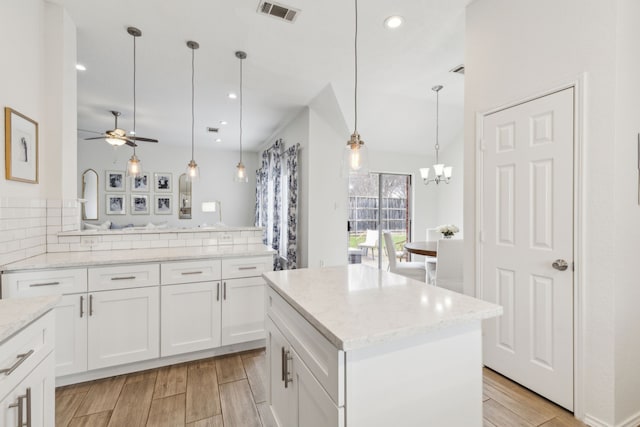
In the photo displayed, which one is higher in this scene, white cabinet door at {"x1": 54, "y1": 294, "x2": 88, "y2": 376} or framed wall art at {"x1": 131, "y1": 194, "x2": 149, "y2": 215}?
framed wall art at {"x1": 131, "y1": 194, "x2": 149, "y2": 215}

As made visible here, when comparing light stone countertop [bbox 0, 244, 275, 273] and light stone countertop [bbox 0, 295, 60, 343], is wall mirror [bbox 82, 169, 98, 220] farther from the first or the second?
light stone countertop [bbox 0, 295, 60, 343]

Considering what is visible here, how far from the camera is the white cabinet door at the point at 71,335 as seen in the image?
207cm

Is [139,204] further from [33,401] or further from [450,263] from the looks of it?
[450,263]

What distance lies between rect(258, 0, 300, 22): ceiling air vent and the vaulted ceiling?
6 centimetres

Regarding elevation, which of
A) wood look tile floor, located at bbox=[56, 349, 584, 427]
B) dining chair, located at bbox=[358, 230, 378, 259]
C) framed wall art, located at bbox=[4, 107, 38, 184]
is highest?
framed wall art, located at bbox=[4, 107, 38, 184]

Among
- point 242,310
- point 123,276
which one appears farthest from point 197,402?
point 123,276

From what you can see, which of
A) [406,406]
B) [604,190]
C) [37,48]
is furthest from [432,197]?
[37,48]

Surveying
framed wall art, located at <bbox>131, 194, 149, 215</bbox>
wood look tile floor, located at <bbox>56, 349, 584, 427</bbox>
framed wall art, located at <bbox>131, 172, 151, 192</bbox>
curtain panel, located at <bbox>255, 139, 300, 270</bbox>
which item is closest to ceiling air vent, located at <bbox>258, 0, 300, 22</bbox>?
curtain panel, located at <bbox>255, 139, 300, 270</bbox>

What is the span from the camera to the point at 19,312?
3.67 ft

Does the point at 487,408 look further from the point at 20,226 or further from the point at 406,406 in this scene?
the point at 20,226

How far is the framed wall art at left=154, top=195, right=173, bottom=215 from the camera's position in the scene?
7.13 m

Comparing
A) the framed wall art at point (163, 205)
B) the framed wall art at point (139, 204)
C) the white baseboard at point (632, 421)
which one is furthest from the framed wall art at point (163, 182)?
the white baseboard at point (632, 421)

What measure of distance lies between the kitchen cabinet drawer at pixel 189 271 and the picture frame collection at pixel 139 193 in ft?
17.9

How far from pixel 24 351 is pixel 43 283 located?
4.10 feet
